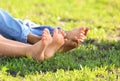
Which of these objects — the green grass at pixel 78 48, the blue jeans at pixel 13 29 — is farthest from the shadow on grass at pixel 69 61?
the blue jeans at pixel 13 29

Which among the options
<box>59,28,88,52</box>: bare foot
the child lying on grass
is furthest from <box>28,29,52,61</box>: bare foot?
<box>59,28,88,52</box>: bare foot

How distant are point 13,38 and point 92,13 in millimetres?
3594

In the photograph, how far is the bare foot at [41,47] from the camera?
488cm

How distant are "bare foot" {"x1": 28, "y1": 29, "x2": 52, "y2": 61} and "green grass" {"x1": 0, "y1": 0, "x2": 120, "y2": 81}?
8 centimetres

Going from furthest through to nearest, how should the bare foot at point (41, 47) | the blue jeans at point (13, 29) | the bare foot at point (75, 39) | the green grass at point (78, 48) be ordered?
the blue jeans at point (13, 29) < the bare foot at point (75, 39) < the bare foot at point (41, 47) < the green grass at point (78, 48)

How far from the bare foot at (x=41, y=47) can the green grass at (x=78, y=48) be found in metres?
0.08

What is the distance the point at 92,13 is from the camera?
8.85 metres

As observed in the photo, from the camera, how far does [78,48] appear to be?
583 centimetres

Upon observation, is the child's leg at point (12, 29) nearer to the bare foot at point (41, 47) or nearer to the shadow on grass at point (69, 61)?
the shadow on grass at point (69, 61)

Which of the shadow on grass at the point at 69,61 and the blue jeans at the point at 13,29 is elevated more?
the blue jeans at the point at 13,29

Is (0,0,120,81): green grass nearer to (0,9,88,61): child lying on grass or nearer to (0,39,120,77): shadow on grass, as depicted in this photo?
(0,39,120,77): shadow on grass

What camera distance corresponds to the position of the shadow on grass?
489 centimetres

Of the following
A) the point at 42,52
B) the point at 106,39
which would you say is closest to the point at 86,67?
the point at 42,52

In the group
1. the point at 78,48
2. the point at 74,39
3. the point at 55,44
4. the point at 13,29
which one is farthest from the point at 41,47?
the point at 78,48
